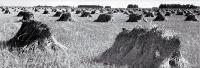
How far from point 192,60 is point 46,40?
449 cm

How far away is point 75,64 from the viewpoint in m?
9.20

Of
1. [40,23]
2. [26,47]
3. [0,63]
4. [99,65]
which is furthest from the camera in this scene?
[40,23]

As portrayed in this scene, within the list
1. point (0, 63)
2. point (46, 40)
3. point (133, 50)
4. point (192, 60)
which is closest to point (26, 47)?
point (46, 40)

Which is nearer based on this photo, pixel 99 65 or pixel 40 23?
pixel 99 65

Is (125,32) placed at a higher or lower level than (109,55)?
higher

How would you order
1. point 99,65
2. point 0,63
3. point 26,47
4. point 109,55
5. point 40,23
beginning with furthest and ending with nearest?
point 40,23 → point 26,47 → point 109,55 → point 99,65 → point 0,63

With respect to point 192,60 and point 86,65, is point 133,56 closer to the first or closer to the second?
point 86,65

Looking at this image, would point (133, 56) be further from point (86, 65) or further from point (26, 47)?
point (26, 47)

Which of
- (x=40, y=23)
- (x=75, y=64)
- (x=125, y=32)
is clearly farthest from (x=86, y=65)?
(x=40, y=23)

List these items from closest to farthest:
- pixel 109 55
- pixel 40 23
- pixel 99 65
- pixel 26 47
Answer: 1. pixel 99 65
2. pixel 109 55
3. pixel 26 47
4. pixel 40 23

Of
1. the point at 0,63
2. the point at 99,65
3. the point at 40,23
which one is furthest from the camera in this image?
the point at 40,23

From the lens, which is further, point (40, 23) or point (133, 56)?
point (40, 23)

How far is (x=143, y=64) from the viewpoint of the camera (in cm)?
888

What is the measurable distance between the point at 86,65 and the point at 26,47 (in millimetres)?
2838
